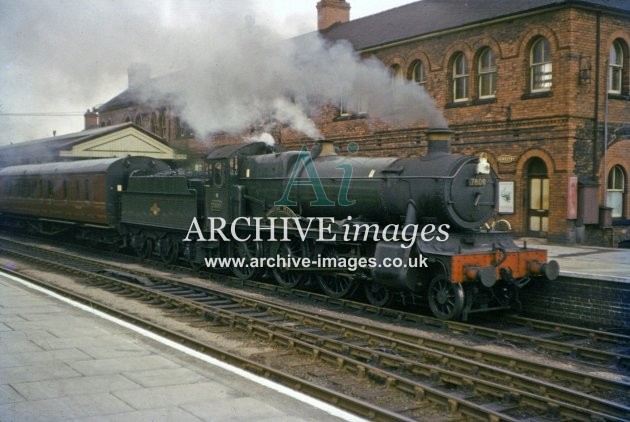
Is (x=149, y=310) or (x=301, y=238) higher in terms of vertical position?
(x=301, y=238)

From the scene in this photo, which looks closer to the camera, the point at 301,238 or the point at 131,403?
the point at 131,403

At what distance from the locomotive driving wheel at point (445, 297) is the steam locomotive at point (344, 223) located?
2 cm

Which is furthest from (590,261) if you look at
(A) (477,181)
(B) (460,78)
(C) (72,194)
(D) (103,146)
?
(D) (103,146)

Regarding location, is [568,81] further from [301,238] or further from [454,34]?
[301,238]

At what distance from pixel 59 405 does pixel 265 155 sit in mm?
8493

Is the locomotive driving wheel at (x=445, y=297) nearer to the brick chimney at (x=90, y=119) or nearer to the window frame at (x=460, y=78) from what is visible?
the window frame at (x=460, y=78)

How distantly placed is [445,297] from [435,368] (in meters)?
2.94

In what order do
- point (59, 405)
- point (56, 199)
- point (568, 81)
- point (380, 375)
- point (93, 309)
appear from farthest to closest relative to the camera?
point (56, 199), point (568, 81), point (93, 309), point (380, 375), point (59, 405)

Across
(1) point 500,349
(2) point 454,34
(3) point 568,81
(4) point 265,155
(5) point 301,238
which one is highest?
(2) point 454,34

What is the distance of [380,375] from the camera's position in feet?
22.5

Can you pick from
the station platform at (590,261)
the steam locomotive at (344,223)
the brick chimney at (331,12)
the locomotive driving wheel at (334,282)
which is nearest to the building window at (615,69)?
the station platform at (590,261)

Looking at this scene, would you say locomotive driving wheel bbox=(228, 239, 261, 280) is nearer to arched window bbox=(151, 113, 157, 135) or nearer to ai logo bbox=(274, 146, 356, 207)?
ai logo bbox=(274, 146, 356, 207)

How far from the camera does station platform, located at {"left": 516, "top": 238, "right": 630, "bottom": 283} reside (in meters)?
10.4

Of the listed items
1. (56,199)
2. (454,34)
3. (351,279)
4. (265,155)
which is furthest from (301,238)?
(56,199)
